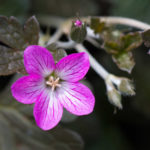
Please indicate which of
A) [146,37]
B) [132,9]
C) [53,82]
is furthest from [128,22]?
[53,82]

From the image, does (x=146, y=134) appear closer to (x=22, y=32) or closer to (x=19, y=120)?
(x=19, y=120)

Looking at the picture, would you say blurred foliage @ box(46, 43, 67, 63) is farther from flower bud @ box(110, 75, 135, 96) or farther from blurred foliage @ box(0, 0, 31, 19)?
blurred foliage @ box(0, 0, 31, 19)

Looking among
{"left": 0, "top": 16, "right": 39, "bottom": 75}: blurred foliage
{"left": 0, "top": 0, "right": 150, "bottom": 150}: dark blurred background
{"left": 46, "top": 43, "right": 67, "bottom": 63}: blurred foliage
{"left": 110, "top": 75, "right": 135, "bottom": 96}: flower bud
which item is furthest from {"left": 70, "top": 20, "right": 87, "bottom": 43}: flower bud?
{"left": 0, "top": 0, "right": 150, "bottom": 150}: dark blurred background

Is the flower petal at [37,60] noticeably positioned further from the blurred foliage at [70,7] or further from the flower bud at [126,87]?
the blurred foliage at [70,7]

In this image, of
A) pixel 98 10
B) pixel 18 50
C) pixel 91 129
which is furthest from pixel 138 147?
pixel 18 50

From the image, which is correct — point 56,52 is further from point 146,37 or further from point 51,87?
point 146,37

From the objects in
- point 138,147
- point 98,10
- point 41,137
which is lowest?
point 138,147
